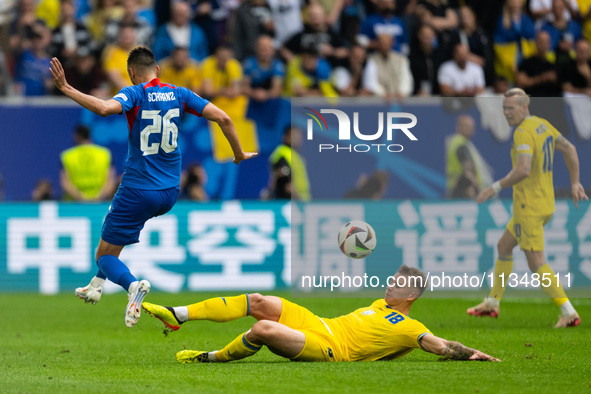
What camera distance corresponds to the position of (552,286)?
35.6 ft

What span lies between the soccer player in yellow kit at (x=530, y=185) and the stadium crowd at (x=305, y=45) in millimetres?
4308

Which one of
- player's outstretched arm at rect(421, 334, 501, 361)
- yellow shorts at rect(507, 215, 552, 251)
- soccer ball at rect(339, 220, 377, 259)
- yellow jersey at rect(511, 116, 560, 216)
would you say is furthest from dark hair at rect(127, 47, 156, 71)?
yellow shorts at rect(507, 215, 552, 251)

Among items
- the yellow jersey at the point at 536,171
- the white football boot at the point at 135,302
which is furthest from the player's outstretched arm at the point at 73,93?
the yellow jersey at the point at 536,171

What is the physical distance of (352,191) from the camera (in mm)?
12508

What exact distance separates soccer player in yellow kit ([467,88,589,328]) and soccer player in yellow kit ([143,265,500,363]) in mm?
3799

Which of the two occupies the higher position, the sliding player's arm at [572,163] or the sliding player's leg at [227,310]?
the sliding player's arm at [572,163]

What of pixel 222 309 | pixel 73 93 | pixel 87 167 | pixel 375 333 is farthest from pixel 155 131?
pixel 87 167

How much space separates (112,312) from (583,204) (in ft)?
20.1

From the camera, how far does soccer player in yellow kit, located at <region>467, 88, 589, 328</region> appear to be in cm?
1095

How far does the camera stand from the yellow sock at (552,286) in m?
10.8

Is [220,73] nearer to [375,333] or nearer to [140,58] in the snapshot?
[140,58]

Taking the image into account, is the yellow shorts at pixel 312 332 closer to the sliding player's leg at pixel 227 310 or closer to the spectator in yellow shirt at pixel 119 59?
the sliding player's leg at pixel 227 310

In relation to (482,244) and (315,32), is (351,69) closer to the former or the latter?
(315,32)

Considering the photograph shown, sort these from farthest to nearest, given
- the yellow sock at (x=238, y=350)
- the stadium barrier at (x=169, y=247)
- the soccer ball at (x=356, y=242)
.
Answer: the stadium barrier at (x=169, y=247)
the soccer ball at (x=356, y=242)
the yellow sock at (x=238, y=350)
